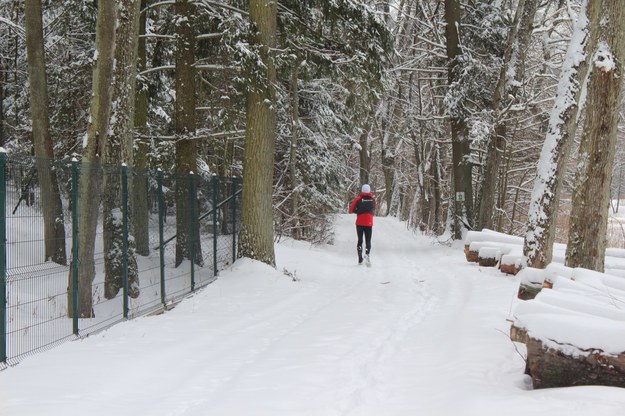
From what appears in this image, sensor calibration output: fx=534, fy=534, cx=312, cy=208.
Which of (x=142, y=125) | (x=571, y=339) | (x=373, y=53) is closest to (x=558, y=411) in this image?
(x=571, y=339)

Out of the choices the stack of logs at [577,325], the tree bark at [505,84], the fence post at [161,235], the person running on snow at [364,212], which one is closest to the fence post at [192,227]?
the fence post at [161,235]

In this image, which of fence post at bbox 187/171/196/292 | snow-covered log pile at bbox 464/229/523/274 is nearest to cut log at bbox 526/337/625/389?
fence post at bbox 187/171/196/292

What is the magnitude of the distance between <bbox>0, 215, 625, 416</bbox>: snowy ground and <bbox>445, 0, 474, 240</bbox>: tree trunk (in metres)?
8.18

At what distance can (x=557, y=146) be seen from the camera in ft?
29.5

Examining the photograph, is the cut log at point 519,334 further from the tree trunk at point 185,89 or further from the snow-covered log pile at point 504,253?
the tree trunk at point 185,89

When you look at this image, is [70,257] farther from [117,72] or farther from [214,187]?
[214,187]

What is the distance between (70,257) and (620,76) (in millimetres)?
7209

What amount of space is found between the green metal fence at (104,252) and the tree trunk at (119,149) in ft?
0.14

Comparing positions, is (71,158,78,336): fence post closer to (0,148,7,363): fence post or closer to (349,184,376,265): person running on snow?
(0,148,7,363): fence post

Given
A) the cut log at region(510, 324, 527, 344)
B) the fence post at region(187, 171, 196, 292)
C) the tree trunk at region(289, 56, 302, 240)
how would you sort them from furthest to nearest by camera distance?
the tree trunk at region(289, 56, 302, 240) < the fence post at region(187, 171, 196, 292) < the cut log at region(510, 324, 527, 344)

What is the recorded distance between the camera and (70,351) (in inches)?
218

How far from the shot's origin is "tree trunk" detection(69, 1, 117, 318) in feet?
22.0

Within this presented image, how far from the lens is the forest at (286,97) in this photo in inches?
281

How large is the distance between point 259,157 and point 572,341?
7249mm
